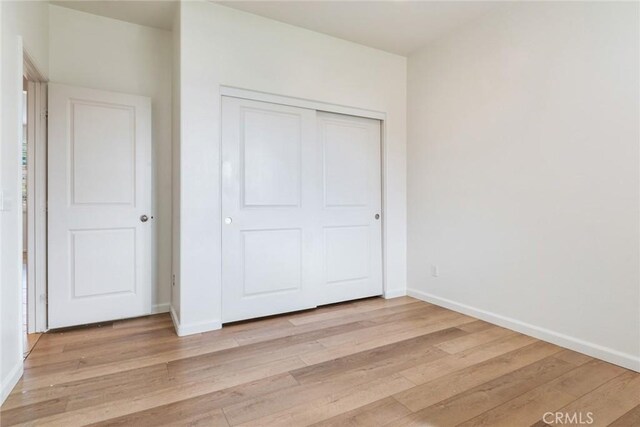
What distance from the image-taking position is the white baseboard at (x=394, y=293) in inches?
144

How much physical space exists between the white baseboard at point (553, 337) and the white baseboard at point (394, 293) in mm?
425

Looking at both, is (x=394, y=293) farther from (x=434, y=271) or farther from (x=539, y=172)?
(x=539, y=172)

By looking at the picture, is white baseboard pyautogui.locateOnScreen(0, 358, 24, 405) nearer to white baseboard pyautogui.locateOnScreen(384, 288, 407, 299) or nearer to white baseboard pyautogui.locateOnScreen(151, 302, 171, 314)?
white baseboard pyautogui.locateOnScreen(151, 302, 171, 314)

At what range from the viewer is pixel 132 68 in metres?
3.04

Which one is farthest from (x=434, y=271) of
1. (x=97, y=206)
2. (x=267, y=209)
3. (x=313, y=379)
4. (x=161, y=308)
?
(x=97, y=206)

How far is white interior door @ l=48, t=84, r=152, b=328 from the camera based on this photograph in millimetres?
2699

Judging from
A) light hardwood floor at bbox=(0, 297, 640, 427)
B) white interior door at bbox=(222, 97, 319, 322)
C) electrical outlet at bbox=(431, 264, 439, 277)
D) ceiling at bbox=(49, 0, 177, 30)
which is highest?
ceiling at bbox=(49, 0, 177, 30)

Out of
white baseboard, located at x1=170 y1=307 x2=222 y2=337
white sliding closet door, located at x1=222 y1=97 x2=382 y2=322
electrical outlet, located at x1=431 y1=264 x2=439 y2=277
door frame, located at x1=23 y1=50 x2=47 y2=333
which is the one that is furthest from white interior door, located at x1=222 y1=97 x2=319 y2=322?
door frame, located at x1=23 y1=50 x2=47 y2=333

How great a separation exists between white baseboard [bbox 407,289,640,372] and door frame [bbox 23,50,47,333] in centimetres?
360

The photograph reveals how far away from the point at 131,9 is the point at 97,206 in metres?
1.71

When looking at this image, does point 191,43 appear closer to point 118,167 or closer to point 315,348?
point 118,167

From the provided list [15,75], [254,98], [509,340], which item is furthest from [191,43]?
[509,340]

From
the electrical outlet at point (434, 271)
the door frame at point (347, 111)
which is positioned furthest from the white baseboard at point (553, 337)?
the door frame at point (347, 111)

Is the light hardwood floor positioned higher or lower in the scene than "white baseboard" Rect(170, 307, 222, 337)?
lower
